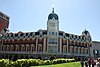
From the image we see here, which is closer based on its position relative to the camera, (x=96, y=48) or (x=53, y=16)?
(x=53, y=16)

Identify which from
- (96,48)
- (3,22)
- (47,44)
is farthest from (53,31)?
(3,22)

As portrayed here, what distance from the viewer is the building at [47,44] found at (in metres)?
53.9

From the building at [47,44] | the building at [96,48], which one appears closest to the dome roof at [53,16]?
the building at [47,44]

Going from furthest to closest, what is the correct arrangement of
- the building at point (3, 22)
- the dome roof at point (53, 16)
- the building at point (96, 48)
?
the building at point (3, 22)
the building at point (96, 48)
the dome roof at point (53, 16)

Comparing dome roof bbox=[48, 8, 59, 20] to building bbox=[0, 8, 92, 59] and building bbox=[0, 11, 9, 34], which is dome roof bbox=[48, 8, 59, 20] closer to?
building bbox=[0, 8, 92, 59]

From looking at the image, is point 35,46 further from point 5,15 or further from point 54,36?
point 5,15

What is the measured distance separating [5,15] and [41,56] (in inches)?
1413

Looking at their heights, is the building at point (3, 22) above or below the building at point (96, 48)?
above

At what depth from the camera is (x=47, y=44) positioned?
54031mm

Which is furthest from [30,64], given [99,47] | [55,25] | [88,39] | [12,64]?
[99,47]

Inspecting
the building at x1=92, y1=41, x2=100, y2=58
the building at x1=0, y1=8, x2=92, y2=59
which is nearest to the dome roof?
the building at x1=0, y1=8, x2=92, y2=59

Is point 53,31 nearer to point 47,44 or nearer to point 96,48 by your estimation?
point 47,44

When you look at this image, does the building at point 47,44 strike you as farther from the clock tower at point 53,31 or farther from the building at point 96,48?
the building at point 96,48

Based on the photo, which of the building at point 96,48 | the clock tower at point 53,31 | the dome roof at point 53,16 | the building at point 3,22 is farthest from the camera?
the building at point 3,22
